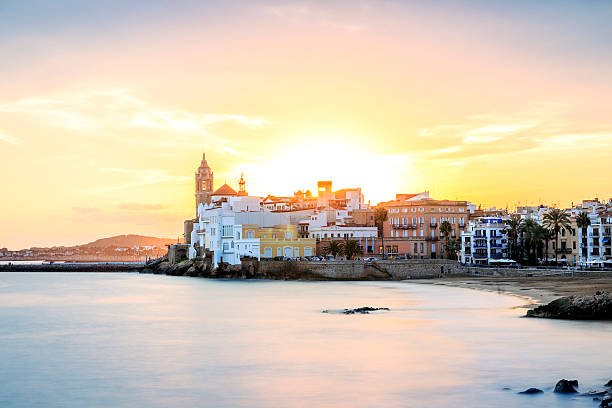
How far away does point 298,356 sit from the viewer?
98.2 feet

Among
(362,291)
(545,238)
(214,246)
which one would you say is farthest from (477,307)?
(214,246)

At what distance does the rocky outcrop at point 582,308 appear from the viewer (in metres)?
36.0

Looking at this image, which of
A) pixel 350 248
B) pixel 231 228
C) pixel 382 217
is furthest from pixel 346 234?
pixel 231 228

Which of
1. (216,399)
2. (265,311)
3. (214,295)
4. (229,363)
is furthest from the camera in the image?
(214,295)

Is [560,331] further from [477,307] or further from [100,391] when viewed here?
[100,391]

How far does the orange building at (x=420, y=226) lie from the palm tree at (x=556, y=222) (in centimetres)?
1798

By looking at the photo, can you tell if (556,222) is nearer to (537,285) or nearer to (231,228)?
(537,285)

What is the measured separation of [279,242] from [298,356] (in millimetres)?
53860

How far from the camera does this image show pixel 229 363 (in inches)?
1129

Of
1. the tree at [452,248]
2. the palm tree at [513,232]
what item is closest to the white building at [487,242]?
the palm tree at [513,232]

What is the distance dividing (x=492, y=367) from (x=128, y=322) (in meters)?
25.5

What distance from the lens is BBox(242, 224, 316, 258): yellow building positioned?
82625mm

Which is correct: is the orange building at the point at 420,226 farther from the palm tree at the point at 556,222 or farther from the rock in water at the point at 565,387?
the rock in water at the point at 565,387

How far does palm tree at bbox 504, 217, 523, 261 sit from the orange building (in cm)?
1134
